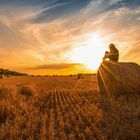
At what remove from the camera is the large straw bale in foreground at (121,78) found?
37.1 feet

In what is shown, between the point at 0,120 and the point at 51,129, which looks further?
the point at 0,120

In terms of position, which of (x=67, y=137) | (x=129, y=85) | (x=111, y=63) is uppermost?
(x=111, y=63)

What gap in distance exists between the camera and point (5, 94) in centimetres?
1061

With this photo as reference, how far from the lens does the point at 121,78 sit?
1134 cm

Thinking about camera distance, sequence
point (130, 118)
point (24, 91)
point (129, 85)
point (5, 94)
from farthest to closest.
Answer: point (24, 91) < point (129, 85) < point (5, 94) < point (130, 118)

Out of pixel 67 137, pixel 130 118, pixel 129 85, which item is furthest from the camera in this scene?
pixel 129 85

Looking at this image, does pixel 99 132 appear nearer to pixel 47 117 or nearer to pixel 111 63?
pixel 47 117

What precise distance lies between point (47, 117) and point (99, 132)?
2.35 m

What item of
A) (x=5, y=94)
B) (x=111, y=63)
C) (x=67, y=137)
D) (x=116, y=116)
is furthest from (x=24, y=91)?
(x=67, y=137)

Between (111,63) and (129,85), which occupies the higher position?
(111,63)

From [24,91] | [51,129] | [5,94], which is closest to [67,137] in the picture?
[51,129]

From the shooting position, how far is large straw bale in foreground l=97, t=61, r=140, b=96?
1131cm

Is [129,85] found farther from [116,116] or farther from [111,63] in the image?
[116,116]

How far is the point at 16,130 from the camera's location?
5.69 m
